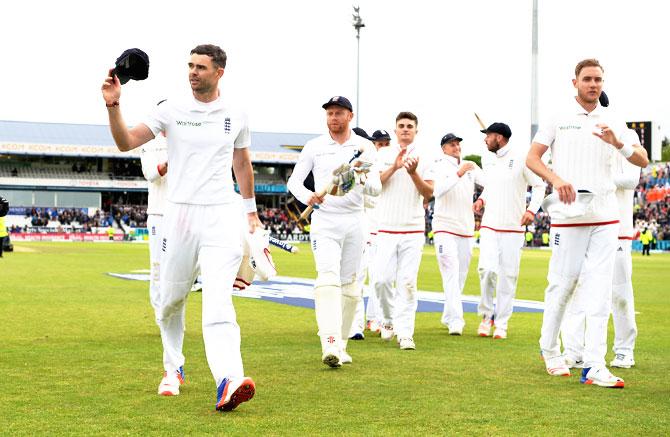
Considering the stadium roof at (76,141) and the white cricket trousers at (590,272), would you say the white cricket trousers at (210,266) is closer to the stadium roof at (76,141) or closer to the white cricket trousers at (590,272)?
the white cricket trousers at (590,272)

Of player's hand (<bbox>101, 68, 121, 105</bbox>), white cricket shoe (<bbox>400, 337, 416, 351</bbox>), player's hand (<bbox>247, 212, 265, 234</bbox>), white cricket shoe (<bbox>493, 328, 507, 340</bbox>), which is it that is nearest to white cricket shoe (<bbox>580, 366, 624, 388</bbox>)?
white cricket shoe (<bbox>400, 337, 416, 351</bbox>)

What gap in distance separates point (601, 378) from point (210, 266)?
3362 millimetres

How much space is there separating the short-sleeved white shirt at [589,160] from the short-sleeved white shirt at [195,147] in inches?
116

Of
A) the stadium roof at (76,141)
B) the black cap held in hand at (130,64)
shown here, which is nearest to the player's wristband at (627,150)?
the black cap held in hand at (130,64)

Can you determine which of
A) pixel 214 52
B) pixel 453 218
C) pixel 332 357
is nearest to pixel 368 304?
pixel 453 218

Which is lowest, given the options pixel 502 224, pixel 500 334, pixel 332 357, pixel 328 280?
pixel 500 334

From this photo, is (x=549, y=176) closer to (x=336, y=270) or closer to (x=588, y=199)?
(x=588, y=199)

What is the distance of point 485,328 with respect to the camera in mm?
11633

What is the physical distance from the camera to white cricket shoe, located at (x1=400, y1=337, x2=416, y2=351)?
1003 centimetres

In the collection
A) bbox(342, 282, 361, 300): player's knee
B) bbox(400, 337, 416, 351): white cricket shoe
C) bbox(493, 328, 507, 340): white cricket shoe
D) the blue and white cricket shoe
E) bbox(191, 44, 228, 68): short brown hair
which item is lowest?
bbox(493, 328, 507, 340): white cricket shoe

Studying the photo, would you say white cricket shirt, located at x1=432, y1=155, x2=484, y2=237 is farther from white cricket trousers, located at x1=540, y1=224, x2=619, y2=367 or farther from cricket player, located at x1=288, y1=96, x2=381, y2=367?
white cricket trousers, located at x1=540, y1=224, x2=619, y2=367

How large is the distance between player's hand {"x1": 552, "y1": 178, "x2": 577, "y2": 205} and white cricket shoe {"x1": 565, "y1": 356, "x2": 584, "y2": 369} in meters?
1.78

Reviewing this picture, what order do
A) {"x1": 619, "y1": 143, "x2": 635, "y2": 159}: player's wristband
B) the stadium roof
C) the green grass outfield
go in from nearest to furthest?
the green grass outfield
{"x1": 619, "y1": 143, "x2": 635, "y2": 159}: player's wristband
the stadium roof

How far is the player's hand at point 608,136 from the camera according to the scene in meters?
7.31
